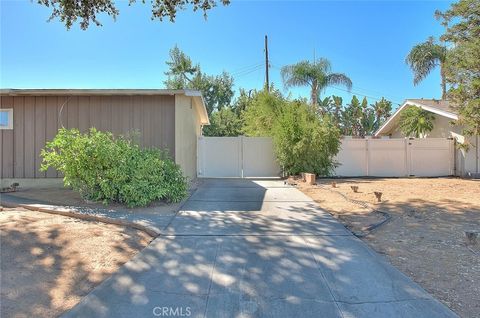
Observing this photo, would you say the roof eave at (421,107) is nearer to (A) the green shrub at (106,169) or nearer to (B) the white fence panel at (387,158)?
(B) the white fence panel at (387,158)

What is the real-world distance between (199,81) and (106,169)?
2626cm

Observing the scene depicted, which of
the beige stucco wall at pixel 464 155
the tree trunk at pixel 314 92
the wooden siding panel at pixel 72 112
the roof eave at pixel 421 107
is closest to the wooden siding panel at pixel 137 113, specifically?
the wooden siding panel at pixel 72 112

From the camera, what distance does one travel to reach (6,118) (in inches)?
391

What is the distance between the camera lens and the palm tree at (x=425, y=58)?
65.5 ft

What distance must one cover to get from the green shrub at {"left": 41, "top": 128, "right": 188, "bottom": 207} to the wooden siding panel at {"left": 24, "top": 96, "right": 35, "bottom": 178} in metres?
3.41

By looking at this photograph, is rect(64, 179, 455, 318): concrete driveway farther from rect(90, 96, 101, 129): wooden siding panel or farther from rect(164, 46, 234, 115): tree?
rect(164, 46, 234, 115): tree

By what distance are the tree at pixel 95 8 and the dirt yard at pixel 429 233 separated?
5.06 m

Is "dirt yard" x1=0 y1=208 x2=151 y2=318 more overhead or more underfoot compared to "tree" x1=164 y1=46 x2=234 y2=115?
more underfoot

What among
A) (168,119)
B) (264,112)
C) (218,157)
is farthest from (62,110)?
(264,112)

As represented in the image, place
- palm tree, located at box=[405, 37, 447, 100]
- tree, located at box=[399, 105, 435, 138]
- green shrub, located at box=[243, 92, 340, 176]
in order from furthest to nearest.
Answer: palm tree, located at box=[405, 37, 447, 100], tree, located at box=[399, 105, 435, 138], green shrub, located at box=[243, 92, 340, 176]

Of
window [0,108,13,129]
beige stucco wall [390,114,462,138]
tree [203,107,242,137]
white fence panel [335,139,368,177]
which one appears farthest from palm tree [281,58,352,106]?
window [0,108,13,129]

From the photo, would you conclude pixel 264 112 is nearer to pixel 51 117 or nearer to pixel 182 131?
pixel 182 131

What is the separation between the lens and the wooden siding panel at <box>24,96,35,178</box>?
9.90 meters

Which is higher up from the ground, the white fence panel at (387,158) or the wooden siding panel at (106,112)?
the wooden siding panel at (106,112)
